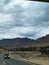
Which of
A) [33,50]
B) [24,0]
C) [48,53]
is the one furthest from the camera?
[33,50]

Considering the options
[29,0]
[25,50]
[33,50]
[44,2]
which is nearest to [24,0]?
[29,0]

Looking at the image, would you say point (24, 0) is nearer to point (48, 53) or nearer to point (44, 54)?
point (48, 53)

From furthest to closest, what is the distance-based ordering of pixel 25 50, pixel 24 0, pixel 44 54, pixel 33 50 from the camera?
pixel 25 50 < pixel 33 50 < pixel 44 54 < pixel 24 0

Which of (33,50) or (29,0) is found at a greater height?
(33,50)

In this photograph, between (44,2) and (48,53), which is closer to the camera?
(44,2)

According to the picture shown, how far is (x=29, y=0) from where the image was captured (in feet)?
10.7

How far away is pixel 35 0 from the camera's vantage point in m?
3.31

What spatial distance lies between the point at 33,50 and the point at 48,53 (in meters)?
40.2

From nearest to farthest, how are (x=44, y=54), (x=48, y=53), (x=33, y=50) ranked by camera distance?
1. (x=48, y=53)
2. (x=44, y=54)
3. (x=33, y=50)

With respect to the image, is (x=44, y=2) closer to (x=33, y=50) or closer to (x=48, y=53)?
(x=48, y=53)

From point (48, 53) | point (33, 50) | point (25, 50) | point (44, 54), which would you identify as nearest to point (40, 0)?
point (48, 53)

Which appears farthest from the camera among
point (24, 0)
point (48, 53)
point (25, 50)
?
point (25, 50)

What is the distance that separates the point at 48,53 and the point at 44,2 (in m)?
92.2

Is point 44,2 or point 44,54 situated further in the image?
point 44,54
